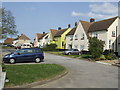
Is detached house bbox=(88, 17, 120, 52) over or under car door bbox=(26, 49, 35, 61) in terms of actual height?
over

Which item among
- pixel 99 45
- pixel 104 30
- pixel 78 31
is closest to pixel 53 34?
pixel 78 31

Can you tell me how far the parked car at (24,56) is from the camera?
1354 centimetres

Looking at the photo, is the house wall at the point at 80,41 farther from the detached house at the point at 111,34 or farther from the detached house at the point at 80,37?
the detached house at the point at 111,34

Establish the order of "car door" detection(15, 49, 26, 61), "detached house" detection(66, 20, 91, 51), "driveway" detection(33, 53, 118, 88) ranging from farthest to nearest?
"detached house" detection(66, 20, 91, 51)
"car door" detection(15, 49, 26, 61)
"driveway" detection(33, 53, 118, 88)

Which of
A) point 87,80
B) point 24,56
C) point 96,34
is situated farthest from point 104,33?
point 87,80

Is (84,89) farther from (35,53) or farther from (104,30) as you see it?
(104,30)

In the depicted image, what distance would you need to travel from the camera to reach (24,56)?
1388cm

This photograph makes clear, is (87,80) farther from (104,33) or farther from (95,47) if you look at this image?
(104,33)

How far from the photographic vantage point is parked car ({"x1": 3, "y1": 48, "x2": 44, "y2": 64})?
1354 centimetres

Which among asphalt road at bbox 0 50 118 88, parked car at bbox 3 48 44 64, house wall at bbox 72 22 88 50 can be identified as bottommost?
asphalt road at bbox 0 50 118 88

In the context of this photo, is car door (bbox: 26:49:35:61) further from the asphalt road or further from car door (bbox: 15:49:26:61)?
the asphalt road

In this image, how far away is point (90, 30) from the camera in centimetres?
3102

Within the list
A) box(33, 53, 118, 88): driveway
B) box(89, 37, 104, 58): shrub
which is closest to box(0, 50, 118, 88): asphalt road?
box(33, 53, 118, 88): driveway

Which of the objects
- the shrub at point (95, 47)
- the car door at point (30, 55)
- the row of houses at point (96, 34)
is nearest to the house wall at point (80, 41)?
the row of houses at point (96, 34)
